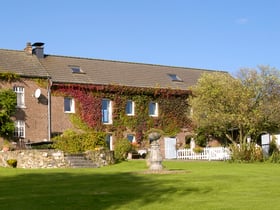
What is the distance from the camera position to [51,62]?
4553cm

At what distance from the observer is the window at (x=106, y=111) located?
45.6 meters

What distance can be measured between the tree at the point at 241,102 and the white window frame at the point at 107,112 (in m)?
7.54

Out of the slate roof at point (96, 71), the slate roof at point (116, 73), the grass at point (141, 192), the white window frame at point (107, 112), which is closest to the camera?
the grass at point (141, 192)

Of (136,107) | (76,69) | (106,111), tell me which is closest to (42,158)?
(106,111)

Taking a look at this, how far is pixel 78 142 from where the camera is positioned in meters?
33.3

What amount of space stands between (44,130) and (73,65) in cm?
734

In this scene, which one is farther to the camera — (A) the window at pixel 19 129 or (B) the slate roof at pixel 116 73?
(B) the slate roof at pixel 116 73

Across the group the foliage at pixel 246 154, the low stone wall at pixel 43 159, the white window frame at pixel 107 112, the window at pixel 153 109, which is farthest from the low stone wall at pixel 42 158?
the window at pixel 153 109

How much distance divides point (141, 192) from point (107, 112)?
29538mm

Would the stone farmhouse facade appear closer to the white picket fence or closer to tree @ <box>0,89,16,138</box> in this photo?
tree @ <box>0,89,16,138</box>

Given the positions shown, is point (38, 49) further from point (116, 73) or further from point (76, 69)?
point (116, 73)

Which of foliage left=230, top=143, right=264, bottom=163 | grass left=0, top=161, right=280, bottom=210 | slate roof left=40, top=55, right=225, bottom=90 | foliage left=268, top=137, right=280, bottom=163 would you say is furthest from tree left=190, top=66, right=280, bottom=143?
grass left=0, top=161, right=280, bottom=210

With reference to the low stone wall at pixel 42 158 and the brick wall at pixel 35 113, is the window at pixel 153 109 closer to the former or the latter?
the brick wall at pixel 35 113

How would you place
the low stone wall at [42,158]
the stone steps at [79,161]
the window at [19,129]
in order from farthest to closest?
the window at [19,129] → the low stone wall at [42,158] → the stone steps at [79,161]
